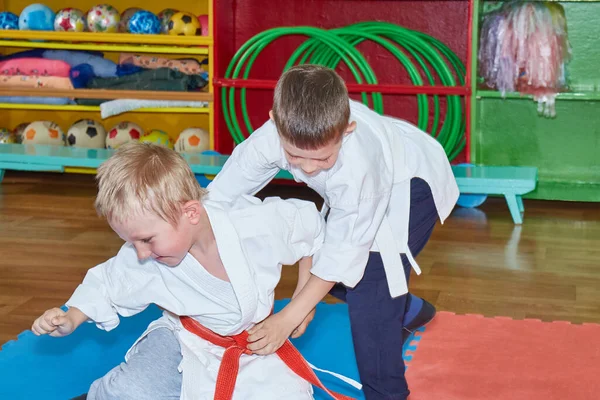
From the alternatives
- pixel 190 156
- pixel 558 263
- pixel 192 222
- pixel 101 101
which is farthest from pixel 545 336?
pixel 101 101

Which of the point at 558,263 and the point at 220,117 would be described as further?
the point at 220,117

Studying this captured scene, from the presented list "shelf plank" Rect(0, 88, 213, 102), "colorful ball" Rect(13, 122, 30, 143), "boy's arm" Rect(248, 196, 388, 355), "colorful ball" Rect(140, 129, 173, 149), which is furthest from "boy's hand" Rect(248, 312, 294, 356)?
"colorful ball" Rect(13, 122, 30, 143)

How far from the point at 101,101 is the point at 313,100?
10.4 feet

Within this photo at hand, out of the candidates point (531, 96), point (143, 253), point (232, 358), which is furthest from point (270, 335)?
point (531, 96)

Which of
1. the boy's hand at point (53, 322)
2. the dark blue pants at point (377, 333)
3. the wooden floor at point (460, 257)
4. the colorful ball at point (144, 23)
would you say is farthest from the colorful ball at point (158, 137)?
the boy's hand at point (53, 322)

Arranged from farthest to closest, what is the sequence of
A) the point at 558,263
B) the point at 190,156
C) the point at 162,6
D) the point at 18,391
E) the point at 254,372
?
the point at 162,6, the point at 190,156, the point at 558,263, the point at 18,391, the point at 254,372

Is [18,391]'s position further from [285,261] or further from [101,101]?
[101,101]

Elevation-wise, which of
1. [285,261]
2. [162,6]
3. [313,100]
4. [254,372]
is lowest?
[254,372]

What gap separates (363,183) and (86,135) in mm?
3186

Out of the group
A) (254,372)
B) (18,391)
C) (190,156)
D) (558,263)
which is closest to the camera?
(254,372)

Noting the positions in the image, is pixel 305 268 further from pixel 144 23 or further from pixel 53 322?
pixel 144 23

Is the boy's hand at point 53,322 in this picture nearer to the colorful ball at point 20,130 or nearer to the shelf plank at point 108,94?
the shelf plank at point 108,94

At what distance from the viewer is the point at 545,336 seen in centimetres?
221

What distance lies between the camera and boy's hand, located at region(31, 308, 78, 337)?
4.85ft
